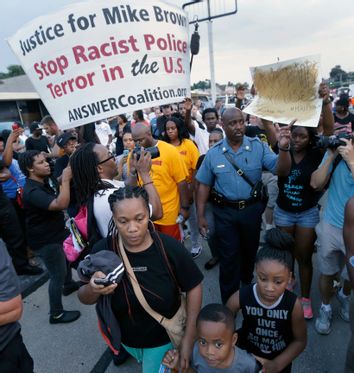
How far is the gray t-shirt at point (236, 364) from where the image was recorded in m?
1.49

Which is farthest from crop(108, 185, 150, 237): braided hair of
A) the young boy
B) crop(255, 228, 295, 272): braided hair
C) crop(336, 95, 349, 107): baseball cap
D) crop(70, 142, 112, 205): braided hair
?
crop(336, 95, 349, 107): baseball cap

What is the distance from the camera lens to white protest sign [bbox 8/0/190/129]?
2004 mm

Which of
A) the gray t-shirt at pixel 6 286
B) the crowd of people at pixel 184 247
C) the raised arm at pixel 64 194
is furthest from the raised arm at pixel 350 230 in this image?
the raised arm at pixel 64 194

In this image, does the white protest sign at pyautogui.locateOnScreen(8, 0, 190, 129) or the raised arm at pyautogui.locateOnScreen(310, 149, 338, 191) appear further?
the raised arm at pyautogui.locateOnScreen(310, 149, 338, 191)

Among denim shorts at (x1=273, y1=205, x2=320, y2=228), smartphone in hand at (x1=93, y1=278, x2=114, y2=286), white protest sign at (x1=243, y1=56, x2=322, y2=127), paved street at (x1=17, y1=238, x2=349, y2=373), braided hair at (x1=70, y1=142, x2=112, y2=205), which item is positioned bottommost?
paved street at (x1=17, y1=238, x2=349, y2=373)

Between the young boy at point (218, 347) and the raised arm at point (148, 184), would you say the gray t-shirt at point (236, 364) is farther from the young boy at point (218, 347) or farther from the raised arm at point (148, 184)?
the raised arm at point (148, 184)

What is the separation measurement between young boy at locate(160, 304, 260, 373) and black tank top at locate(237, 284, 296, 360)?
27 cm

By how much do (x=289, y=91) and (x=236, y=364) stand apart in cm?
200

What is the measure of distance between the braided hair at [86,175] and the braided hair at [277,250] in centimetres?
110

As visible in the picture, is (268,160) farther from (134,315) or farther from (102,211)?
(134,315)

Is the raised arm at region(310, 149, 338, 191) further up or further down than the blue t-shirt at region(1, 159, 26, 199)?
further up

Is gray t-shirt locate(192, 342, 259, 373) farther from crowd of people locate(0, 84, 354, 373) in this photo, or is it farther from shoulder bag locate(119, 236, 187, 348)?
shoulder bag locate(119, 236, 187, 348)

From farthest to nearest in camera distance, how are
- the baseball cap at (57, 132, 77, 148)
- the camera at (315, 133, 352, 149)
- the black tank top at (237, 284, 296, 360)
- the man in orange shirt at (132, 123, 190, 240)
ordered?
the baseball cap at (57, 132, 77, 148)
the man in orange shirt at (132, 123, 190, 240)
the camera at (315, 133, 352, 149)
the black tank top at (237, 284, 296, 360)

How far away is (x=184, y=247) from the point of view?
1.63 meters
